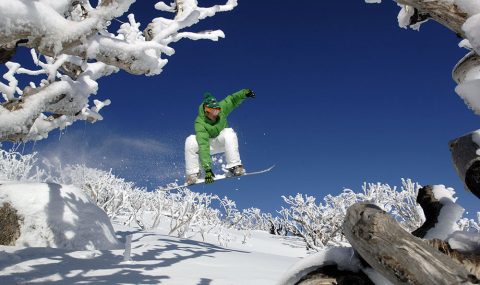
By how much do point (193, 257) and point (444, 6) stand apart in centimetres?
489

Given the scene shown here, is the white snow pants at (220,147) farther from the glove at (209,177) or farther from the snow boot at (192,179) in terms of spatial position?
the glove at (209,177)

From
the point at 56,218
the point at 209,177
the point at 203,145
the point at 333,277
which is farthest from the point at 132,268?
the point at 333,277

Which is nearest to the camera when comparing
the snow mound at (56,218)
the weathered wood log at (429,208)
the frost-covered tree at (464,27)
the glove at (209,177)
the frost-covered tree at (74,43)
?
the frost-covered tree at (464,27)

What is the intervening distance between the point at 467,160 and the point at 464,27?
55 centimetres

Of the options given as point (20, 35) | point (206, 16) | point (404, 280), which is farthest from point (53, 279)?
point (404, 280)

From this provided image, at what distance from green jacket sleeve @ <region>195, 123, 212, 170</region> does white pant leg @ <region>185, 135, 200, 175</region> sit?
245 mm

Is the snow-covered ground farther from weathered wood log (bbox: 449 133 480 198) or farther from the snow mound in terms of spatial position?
weathered wood log (bbox: 449 133 480 198)

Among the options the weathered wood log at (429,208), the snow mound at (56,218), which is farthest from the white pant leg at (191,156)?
the weathered wood log at (429,208)

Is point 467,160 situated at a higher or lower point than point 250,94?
lower

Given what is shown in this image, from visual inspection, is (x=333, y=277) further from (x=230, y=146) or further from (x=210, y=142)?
(x=210, y=142)

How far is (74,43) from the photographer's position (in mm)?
2607

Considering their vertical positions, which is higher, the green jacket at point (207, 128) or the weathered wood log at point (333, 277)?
the green jacket at point (207, 128)

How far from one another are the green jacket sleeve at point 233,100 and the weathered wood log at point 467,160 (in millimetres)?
6306

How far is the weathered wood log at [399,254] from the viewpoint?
122 centimetres
